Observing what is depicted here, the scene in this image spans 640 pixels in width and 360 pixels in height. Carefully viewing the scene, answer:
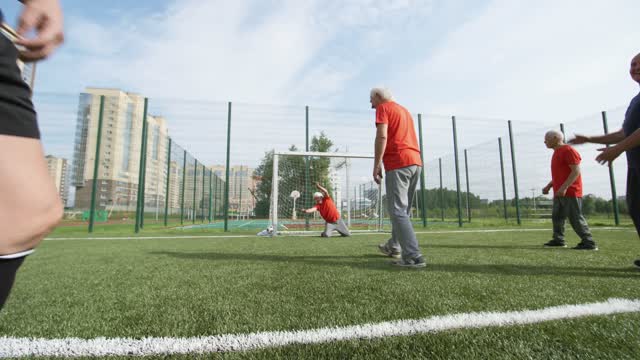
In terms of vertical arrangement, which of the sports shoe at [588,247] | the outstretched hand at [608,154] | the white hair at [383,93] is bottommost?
the sports shoe at [588,247]

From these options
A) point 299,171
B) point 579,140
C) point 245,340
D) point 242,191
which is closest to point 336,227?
point 299,171

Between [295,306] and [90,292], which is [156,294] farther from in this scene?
[295,306]

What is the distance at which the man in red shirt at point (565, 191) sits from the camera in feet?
14.0

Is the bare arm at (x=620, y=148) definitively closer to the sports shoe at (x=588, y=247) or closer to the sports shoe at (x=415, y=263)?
the sports shoe at (x=415, y=263)

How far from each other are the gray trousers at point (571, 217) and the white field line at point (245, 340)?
11.6 feet

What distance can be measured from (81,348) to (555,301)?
2330 millimetres

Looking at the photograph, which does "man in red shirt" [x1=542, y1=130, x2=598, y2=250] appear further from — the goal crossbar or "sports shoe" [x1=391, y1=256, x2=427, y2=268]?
the goal crossbar

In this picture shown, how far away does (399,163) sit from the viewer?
313 cm

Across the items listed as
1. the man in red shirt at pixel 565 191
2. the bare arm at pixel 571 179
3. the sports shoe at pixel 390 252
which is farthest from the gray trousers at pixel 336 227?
the bare arm at pixel 571 179

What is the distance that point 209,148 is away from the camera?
11133 millimetres

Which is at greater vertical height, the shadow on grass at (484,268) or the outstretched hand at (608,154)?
the outstretched hand at (608,154)

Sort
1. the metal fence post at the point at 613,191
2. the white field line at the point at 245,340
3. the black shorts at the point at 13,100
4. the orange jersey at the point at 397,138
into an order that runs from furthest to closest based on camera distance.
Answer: the metal fence post at the point at 613,191 < the orange jersey at the point at 397,138 < the white field line at the point at 245,340 < the black shorts at the point at 13,100

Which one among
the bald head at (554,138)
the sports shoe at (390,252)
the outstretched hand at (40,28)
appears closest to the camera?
the outstretched hand at (40,28)

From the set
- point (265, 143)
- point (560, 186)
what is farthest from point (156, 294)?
point (265, 143)
